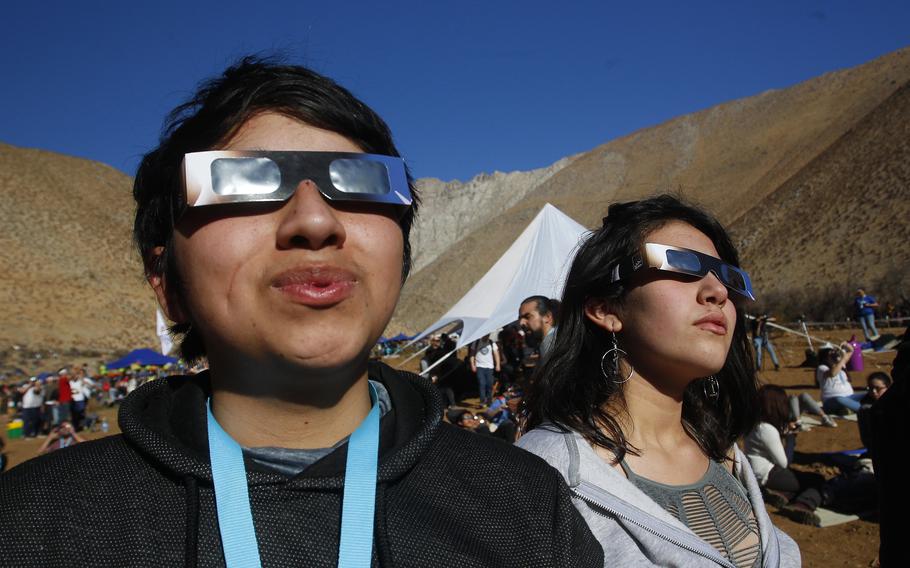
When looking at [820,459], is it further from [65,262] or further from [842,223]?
[65,262]

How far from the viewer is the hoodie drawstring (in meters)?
1.12

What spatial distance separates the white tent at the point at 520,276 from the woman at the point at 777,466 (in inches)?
196

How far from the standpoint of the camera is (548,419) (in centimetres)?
235

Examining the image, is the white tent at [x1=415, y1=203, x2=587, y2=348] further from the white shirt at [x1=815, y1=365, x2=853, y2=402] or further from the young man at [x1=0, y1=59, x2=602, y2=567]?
the young man at [x1=0, y1=59, x2=602, y2=567]

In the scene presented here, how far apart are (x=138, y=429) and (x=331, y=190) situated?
0.61 metres

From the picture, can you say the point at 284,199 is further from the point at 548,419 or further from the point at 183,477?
the point at 548,419

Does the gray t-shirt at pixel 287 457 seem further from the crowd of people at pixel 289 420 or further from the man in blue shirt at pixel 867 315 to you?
the man in blue shirt at pixel 867 315

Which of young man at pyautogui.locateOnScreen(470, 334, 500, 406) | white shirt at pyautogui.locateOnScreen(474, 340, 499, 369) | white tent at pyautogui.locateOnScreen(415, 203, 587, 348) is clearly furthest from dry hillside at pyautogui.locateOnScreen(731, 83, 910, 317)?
white shirt at pyautogui.locateOnScreen(474, 340, 499, 369)

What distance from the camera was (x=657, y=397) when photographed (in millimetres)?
2328

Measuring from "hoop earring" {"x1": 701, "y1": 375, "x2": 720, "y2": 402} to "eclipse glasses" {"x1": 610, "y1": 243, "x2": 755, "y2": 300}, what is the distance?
463 mm

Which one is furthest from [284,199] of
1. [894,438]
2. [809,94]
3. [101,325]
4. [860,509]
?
[809,94]

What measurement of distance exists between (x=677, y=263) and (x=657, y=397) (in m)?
0.49

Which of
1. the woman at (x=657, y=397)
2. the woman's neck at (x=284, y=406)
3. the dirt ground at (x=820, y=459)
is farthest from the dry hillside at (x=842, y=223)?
the woman's neck at (x=284, y=406)

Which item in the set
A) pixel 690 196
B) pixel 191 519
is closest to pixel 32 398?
pixel 690 196
